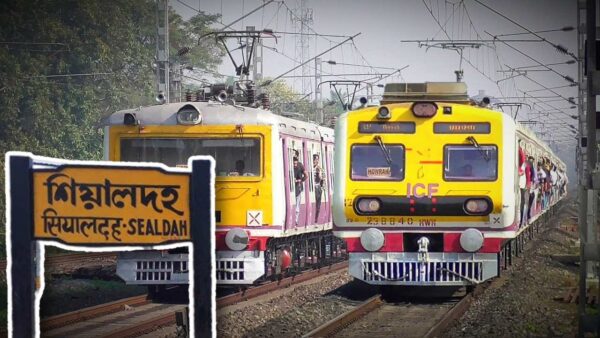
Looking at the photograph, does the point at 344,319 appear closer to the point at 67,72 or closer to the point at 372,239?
the point at 372,239

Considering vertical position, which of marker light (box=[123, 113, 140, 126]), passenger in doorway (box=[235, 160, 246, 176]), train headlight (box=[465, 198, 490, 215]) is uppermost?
marker light (box=[123, 113, 140, 126])

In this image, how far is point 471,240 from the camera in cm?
1378

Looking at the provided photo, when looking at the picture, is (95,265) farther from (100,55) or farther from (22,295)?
(100,55)

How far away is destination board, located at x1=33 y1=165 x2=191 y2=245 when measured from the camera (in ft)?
18.9

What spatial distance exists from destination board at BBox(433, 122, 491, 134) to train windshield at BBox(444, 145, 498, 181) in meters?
0.19

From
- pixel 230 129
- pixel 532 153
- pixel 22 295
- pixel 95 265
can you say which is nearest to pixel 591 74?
pixel 22 295

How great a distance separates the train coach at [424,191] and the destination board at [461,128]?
13 mm

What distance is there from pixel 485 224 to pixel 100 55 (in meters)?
30.4

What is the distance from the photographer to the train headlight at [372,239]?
1388 cm

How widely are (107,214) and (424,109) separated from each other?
29.2 feet

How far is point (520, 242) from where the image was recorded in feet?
76.2

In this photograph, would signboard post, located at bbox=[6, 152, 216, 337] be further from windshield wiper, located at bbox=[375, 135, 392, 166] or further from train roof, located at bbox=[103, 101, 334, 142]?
train roof, located at bbox=[103, 101, 334, 142]

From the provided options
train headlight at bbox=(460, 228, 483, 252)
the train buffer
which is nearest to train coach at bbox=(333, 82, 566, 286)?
train headlight at bbox=(460, 228, 483, 252)

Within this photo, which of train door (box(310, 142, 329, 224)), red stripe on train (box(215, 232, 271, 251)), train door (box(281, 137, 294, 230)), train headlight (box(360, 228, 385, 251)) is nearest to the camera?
train headlight (box(360, 228, 385, 251))
